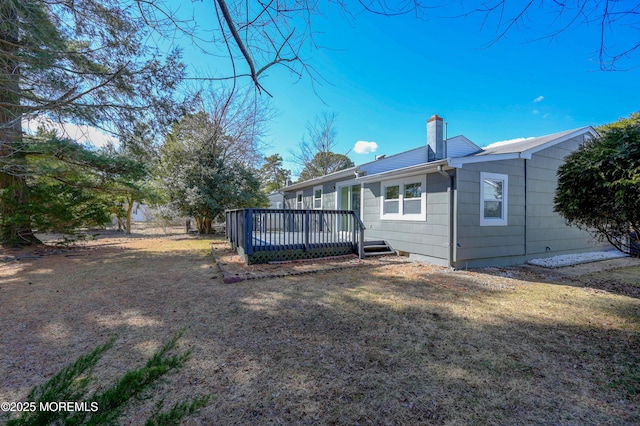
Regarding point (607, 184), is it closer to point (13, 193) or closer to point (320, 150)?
point (13, 193)

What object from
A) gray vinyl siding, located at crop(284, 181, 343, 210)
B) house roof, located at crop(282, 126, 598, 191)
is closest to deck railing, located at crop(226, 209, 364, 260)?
house roof, located at crop(282, 126, 598, 191)

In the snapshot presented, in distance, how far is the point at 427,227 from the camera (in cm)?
715

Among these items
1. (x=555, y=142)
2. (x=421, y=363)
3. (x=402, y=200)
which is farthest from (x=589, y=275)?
(x=421, y=363)

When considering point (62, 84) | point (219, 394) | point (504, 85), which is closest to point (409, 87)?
point (504, 85)

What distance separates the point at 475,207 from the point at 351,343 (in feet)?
17.3

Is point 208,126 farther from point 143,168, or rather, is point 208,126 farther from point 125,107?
point 125,107

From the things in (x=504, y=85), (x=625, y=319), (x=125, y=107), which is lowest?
(x=625, y=319)

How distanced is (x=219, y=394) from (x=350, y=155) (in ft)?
87.5

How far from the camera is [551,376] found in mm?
2359

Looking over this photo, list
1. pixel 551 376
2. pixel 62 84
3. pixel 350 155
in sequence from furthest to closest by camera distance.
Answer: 1. pixel 350 155
2. pixel 62 84
3. pixel 551 376

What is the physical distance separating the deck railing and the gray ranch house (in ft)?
4.23

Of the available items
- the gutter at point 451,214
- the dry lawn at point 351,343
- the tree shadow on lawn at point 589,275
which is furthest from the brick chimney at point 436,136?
the dry lawn at point 351,343

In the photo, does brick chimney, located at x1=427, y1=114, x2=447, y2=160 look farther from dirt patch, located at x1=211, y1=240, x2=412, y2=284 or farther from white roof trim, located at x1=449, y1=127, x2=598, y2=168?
dirt patch, located at x1=211, y1=240, x2=412, y2=284

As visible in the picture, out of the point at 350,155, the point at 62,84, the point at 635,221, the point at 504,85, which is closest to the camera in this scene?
the point at 635,221
